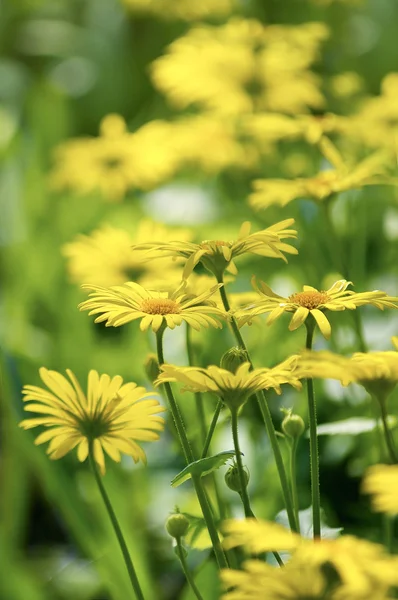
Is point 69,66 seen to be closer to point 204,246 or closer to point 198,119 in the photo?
point 198,119

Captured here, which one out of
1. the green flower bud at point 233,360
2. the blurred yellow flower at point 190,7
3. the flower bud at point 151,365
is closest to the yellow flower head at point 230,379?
the green flower bud at point 233,360

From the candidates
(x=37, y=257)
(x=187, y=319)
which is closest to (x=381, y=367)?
(x=187, y=319)

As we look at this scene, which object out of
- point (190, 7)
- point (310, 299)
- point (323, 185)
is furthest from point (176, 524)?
point (190, 7)

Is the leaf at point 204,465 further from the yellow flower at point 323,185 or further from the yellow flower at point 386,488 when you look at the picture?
the yellow flower at point 323,185

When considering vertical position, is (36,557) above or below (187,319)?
below

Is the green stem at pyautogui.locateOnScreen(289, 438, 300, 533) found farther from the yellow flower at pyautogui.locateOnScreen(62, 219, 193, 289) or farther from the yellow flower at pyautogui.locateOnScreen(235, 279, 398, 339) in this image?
the yellow flower at pyautogui.locateOnScreen(62, 219, 193, 289)

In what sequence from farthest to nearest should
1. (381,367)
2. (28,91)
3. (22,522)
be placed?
(28,91) < (22,522) < (381,367)
